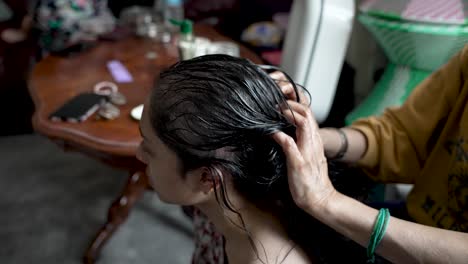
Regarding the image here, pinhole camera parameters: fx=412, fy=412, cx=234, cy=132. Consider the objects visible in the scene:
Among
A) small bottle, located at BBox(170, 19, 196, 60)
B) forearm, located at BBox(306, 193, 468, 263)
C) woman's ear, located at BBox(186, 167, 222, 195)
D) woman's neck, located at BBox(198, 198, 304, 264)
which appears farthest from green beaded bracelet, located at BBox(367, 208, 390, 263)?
small bottle, located at BBox(170, 19, 196, 60)

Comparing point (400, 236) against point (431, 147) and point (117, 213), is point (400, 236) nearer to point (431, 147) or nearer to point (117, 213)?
point (431, 147)

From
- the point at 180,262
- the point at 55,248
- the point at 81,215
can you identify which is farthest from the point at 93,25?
the point at 180,262

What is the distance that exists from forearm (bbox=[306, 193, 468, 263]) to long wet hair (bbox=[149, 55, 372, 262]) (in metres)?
0.10

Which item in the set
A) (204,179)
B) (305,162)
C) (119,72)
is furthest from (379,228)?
(119,72)

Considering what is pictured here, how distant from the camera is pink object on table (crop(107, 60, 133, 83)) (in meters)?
1.32

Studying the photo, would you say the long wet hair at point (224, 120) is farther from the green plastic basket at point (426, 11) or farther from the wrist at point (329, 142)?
the green plastic basket at point (426, 11)

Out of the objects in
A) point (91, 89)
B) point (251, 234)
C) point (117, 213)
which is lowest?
point (117, 213)

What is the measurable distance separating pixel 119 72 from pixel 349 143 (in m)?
0.82

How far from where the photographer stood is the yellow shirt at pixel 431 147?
0.80 meters

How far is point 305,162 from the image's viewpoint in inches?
22.9

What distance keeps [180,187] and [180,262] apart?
94 centimetres

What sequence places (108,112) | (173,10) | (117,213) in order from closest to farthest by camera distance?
(108,112) < (117,213) < (173,10)

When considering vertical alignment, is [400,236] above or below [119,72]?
above

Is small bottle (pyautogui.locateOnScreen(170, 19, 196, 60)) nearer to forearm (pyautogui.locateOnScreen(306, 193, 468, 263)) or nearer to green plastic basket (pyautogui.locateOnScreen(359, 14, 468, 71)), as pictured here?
green plastic basket (pyautogui.locateOnScreen(359, 14, 468, 71))
